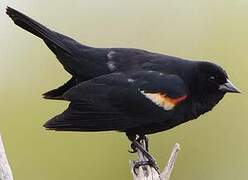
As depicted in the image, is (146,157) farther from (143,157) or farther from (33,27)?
(33,27)

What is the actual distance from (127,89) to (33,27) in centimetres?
44

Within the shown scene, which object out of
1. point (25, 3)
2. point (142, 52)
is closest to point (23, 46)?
point (25, 3)

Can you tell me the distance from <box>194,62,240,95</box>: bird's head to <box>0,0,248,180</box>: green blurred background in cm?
102

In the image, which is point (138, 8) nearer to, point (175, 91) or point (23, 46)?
point (23, 46)

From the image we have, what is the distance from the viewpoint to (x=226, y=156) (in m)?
4.46

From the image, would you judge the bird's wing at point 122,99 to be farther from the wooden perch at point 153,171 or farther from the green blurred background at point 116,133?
the green blurred background at point 116,133

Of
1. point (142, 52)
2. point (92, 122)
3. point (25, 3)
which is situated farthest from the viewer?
point (25, 3)

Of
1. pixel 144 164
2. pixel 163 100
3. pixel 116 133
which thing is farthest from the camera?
pixel 116 133

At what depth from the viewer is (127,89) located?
3207 millimetres

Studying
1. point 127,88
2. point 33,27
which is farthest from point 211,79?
point 33,27

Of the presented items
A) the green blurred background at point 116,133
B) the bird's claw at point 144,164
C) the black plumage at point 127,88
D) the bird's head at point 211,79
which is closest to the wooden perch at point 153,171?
the bird's claw at point 144,164

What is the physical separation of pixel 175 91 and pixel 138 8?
1792 millimetres

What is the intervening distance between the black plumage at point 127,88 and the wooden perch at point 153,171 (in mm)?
116

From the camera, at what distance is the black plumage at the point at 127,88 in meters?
3.18
